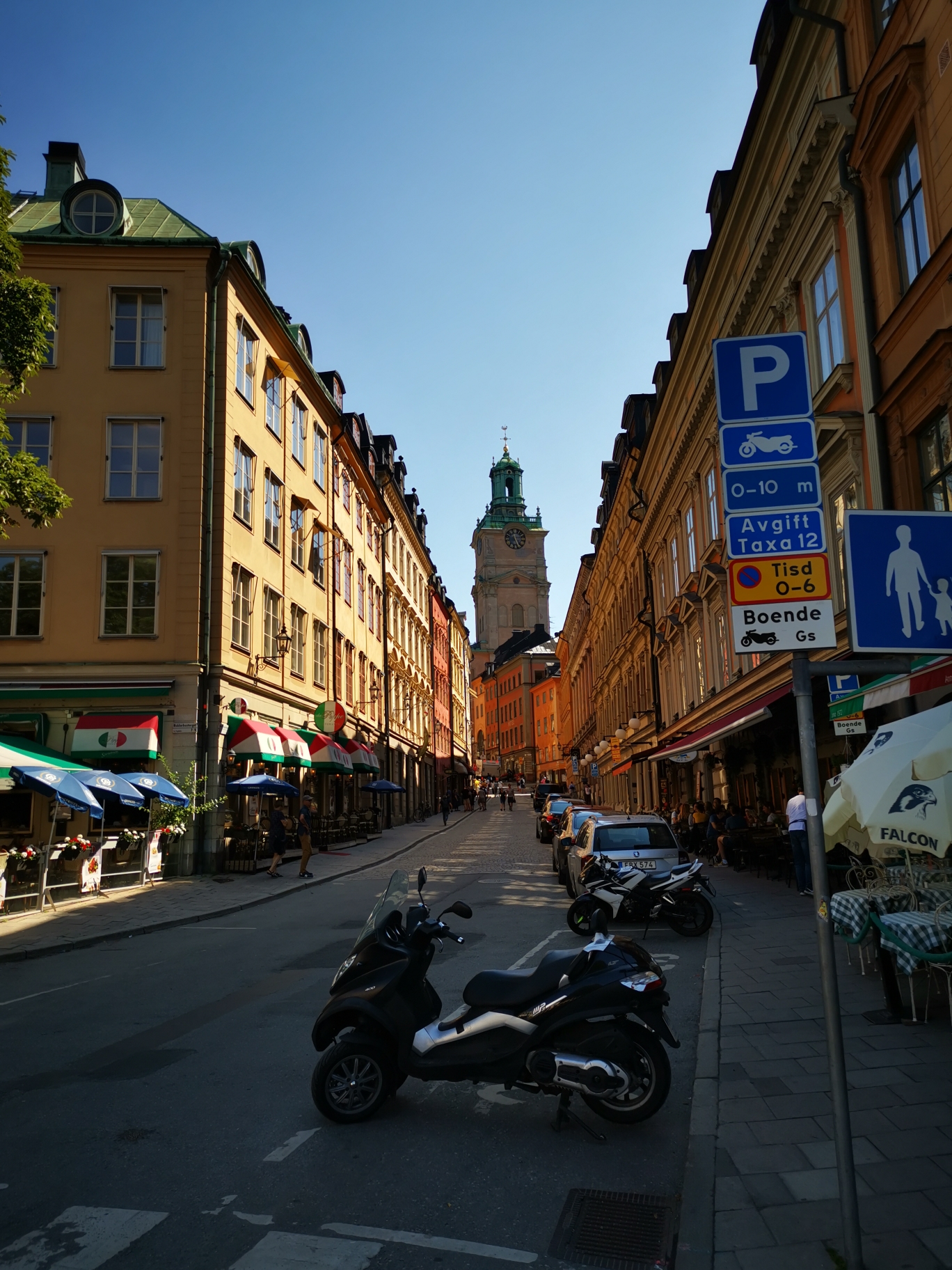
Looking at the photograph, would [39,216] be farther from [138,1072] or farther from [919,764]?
[919,764]

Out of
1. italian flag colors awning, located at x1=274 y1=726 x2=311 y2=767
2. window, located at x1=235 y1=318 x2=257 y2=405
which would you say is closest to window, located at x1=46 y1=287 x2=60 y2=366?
window, located at x1=235 y1=318 x2=257 y2=405

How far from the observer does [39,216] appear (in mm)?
27281

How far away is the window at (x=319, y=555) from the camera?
112 feet

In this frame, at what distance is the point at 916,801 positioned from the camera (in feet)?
20.2

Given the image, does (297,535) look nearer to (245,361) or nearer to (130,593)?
(245,361)

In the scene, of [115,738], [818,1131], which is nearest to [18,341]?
[115,738]

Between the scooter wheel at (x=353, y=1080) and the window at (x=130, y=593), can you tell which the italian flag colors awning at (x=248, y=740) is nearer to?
the window at (x=130, y=593)

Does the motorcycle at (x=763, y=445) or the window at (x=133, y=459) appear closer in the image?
the motorcycle at (x=763, y=445)

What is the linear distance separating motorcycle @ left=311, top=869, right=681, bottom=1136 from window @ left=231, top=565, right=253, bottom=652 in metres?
20.6

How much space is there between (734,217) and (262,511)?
1536cm

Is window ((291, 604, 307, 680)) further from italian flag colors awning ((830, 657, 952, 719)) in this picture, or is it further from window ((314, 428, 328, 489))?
italian flag colors awning ((830, 657, 952, 719))

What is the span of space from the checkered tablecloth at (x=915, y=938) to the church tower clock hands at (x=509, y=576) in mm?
129447

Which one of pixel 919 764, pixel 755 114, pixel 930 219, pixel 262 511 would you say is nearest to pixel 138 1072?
pixel 919 764

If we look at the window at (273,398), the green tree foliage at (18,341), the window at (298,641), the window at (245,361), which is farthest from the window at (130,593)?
the green tree foliage at (18,341)
